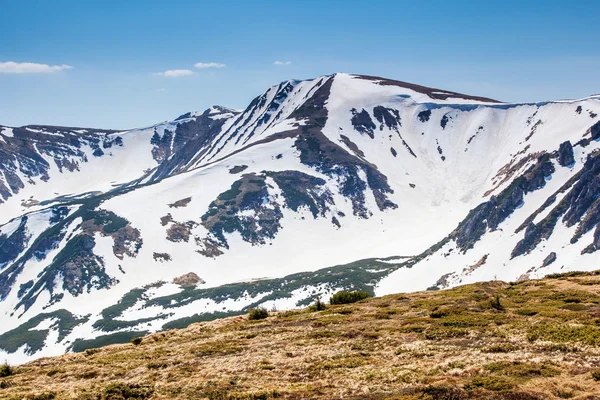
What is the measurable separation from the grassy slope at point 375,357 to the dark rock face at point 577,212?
5379 inches

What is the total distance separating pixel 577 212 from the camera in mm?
179875

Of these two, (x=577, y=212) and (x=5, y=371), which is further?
(x=577, y=212)

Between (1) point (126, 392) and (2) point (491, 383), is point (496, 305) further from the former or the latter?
(1) point (126, 392)

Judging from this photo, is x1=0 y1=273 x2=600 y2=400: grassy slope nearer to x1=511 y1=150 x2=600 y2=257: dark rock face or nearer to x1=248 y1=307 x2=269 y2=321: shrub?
x1=248 y1=307 x2=269 y2=321: shrub

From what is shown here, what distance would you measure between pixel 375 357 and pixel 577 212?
174 metres

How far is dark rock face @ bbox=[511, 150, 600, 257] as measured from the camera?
17009cm

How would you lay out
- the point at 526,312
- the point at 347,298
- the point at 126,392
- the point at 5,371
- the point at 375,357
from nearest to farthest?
the point at 126,392 < the point at 375,357 < the point at 526,312 < the point at 5,371 < the point at 347,298

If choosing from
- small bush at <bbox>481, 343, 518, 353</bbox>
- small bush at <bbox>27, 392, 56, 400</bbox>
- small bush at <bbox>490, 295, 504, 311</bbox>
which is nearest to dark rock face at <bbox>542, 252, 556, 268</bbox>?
small bush at <bbox>490, 295, 504, 311</bbox>

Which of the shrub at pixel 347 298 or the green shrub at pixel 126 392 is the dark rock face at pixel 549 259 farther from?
the green shrub at pixel 126 392

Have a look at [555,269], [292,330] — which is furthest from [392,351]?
[555,269]

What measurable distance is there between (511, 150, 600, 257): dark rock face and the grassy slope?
137 metres

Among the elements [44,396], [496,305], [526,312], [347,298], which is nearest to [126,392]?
[44,396]

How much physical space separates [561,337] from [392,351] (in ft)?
30.7

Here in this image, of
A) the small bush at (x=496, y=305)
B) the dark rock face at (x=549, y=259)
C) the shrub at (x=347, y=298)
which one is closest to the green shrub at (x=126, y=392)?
the small bush at (x=496, y=305)
